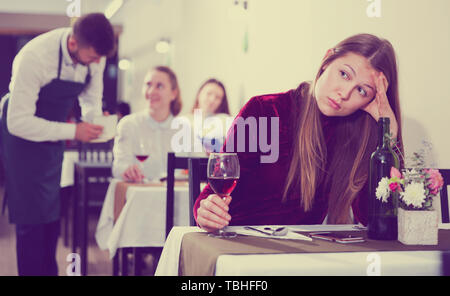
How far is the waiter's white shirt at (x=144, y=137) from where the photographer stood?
116 inches

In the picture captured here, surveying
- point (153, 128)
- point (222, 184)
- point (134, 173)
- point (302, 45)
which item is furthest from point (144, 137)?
point (222, 184)

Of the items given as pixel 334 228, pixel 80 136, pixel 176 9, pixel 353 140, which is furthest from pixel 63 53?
pixel 176 9

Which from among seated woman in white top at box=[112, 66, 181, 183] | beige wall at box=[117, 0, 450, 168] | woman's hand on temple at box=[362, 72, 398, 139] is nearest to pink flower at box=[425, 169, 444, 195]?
woman's hand on temple at box=[362, 72, 398, 139]

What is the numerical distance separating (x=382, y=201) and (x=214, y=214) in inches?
14.0

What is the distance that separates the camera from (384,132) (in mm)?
1175

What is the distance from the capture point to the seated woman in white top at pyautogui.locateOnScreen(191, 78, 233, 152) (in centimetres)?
353

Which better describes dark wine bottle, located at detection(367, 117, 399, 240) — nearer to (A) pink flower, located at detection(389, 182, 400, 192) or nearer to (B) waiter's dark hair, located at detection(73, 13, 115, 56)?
(A) pink flower, located at detection(389, 182, 400, 192)

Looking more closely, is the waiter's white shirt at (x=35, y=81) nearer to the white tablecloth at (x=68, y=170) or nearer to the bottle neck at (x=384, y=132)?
the bottle neck at (x=384, y=132)

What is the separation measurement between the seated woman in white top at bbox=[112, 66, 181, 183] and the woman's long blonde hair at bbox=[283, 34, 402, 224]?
1417mm

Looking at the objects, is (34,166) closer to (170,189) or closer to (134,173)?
(134,173)

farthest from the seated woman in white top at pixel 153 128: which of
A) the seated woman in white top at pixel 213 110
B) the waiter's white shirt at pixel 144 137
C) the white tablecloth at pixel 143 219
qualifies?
the white tablecloth at pixel 143 219

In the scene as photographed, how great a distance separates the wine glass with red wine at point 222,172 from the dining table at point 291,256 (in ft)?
0.26
